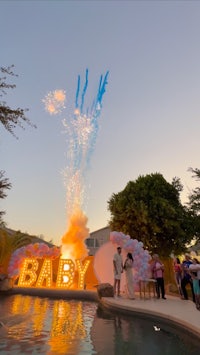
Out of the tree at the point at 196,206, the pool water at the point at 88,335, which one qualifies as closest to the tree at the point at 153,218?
the tree at the point at 196,206

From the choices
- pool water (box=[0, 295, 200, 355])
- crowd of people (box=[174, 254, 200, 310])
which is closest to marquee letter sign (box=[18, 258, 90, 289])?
crowd of people (box=[174, 254, 200, 310])

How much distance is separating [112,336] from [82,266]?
42.1 ft

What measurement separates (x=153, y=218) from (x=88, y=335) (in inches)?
983

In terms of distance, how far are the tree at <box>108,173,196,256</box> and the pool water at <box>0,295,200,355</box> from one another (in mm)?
20512

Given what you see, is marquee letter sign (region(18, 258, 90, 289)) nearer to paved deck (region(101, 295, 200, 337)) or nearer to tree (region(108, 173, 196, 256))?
paved deck (region(101, 295, 200, 337))

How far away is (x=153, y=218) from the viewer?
32906 mm

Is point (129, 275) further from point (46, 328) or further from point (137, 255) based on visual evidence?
point (46, 328)

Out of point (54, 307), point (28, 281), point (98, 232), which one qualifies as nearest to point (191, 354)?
point (54, 307)

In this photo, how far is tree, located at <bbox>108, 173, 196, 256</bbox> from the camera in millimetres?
32625

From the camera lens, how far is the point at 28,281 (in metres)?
21.9

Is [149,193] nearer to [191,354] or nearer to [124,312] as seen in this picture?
[124,312]

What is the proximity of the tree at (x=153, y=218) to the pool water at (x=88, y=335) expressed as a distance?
2051 cm

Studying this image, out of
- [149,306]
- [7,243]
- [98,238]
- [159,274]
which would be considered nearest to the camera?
[149,306]

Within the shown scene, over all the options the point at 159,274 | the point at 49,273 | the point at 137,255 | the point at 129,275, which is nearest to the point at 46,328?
the point at 129,275
